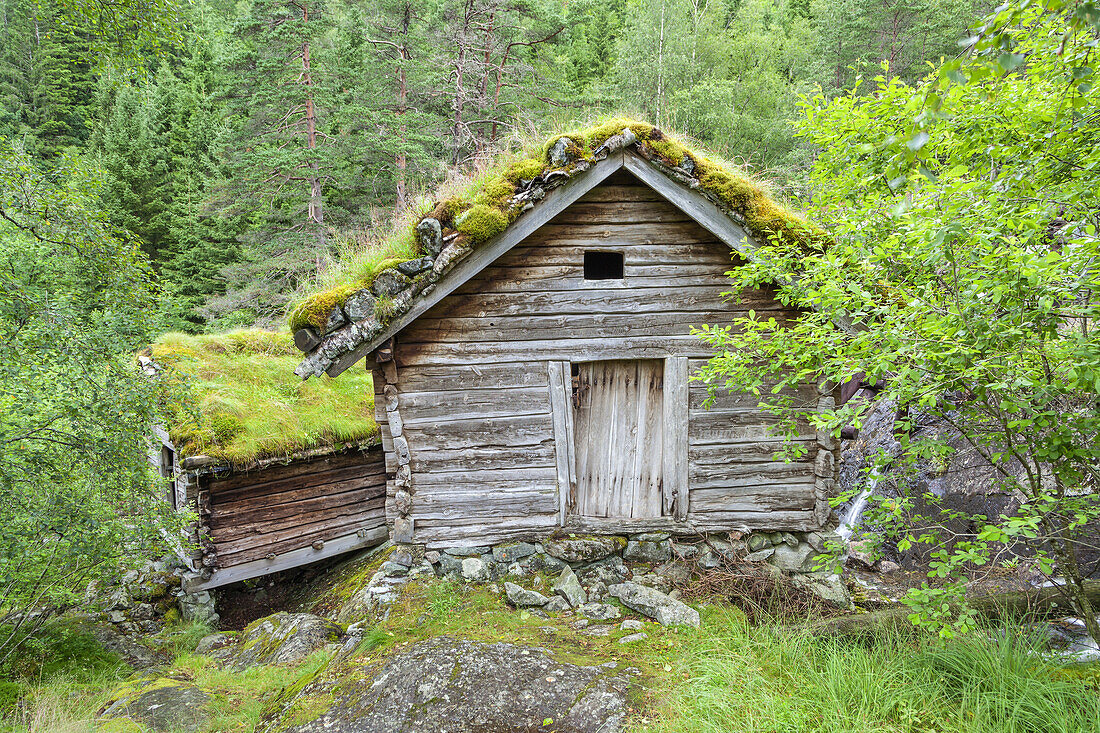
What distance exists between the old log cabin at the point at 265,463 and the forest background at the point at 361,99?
2.83 metres

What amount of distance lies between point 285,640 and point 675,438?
475cm

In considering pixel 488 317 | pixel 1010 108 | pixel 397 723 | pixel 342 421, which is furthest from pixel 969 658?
pixel 342 421

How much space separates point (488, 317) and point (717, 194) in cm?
251

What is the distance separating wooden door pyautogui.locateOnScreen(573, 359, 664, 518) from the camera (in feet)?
19.3

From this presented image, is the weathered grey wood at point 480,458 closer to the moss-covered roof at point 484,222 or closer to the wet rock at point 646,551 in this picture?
the wet rock at point 646,551

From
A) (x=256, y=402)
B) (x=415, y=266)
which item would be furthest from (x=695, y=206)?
(x=256, y=402)

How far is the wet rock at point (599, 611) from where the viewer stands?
5.23m

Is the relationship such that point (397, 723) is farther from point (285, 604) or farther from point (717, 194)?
point (285, 604)

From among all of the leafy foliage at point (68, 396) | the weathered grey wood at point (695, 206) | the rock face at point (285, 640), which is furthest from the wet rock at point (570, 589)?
the leafy foliage at point (68, 396)

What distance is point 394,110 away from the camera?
17250mm

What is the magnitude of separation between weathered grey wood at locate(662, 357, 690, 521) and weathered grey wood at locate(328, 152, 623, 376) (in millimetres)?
1928

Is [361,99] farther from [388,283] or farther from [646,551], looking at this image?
[646,551]

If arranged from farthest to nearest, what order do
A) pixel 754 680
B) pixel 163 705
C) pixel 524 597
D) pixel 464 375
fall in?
pixel 464 375 < pixel 524 597 < pixel 163 705 < pixel 754 680

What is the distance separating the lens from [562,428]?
19.0 ft
